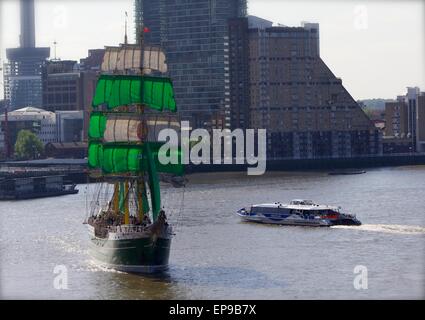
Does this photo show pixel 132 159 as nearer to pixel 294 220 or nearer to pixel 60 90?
pixel 294 220

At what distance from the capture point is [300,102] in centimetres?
15025

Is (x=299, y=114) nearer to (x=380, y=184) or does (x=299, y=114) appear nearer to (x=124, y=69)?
(x=380, y=184)

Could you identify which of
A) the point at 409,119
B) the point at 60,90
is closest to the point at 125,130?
the point at 409,119

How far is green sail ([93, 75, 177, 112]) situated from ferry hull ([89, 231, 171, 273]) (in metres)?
8.59

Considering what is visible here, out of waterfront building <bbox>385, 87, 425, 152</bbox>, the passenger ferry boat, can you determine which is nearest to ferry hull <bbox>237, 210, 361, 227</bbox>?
the passenger ferry boat

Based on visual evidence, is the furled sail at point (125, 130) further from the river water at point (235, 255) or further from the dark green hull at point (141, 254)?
the dark green hull at point (141, 254)

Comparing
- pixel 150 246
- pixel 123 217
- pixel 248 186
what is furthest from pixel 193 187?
pixel 150 246

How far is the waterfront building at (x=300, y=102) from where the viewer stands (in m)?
146

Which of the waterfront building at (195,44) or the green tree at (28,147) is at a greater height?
the waterfront building at (195,44)

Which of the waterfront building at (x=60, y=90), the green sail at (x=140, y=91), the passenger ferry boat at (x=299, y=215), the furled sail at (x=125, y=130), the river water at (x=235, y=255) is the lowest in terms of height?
the river water at (x=235, y=255)

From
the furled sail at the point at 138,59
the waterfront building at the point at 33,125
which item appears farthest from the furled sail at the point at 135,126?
the waterfront building at the point at 33,125

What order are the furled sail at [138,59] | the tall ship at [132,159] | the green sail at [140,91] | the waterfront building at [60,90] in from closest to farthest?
the tall ship at [132,159] < the green sail at [140,91] < the furled sail at [138,59] < the waterfront building at [60,90]

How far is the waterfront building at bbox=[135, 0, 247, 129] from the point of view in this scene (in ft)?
510

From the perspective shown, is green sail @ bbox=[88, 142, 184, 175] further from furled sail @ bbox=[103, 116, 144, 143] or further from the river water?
the river water
